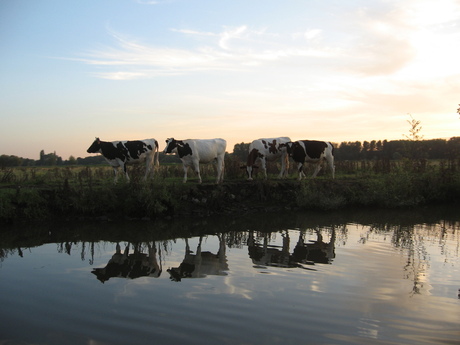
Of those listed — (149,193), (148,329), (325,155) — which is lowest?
(148,329)

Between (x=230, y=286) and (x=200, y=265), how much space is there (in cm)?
186

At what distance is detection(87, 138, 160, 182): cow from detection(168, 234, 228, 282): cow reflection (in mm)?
8705

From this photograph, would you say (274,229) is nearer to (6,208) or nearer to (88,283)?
(88,283)

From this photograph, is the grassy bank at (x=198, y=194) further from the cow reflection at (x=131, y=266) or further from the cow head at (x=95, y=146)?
the cow reflection at (x=131, y=266)

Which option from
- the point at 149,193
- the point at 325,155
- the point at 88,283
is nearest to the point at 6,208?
the point at 149,193

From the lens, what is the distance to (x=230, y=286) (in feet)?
24.3

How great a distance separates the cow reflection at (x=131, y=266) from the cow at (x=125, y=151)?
844 centimetres

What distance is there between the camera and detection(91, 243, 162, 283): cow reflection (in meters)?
8.28

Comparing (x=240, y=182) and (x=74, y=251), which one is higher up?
(x=240, y=182)

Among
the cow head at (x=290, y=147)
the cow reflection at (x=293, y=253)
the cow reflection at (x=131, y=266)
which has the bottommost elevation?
the cow reflection at (x=131, y=266)

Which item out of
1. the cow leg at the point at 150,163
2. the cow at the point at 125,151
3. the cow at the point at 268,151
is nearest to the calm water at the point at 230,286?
the cow at the point at 125,151

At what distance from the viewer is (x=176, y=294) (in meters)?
6.99

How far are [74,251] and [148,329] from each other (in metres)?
5.58

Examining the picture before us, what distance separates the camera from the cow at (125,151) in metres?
18.5
